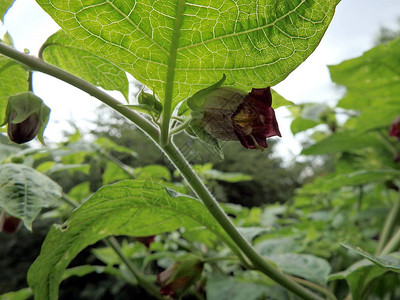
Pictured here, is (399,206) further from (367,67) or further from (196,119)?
(196,119)

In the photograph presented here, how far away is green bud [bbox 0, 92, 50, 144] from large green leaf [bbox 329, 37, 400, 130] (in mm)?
1131

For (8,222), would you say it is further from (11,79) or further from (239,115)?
(239,115)

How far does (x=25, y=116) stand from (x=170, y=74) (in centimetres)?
26

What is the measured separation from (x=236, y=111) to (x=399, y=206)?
3.72 feet

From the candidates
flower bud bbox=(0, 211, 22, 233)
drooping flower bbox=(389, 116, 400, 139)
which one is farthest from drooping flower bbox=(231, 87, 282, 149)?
drooping flower bbox=(389, 116, 400, 139)

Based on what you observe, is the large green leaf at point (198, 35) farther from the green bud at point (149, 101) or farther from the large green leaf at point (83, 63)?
the large green leaf at point (83, 63)

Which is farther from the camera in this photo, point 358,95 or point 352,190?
point 352,190

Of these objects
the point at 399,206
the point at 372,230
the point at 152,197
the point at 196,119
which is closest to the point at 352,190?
the point at 372,230

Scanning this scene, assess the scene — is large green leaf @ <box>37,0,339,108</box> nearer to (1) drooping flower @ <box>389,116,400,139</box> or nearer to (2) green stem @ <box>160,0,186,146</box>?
(2) green stem @ <box>160,0,186,146</box>

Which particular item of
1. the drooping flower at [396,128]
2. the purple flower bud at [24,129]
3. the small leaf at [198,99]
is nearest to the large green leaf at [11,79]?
the purple flower bud at [24,129]

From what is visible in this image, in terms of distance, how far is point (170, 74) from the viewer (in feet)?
1.59

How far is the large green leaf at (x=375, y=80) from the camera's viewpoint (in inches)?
52.1

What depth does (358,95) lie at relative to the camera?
57.4 inches

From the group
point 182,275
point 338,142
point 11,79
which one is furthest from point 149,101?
point 338,142
